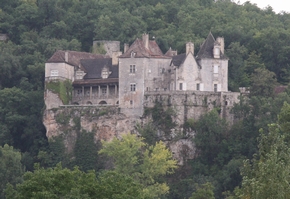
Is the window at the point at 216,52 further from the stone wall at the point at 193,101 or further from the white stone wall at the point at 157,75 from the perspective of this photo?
the white stone wall at the point at 157,75

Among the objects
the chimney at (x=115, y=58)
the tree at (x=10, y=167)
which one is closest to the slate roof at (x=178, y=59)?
the chimney at (x=115, y=58)

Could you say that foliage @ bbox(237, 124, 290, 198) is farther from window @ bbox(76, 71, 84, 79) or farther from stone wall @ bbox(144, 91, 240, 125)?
window @ bbox(76, 71, 84, 79)

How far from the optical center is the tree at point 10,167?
11262 cm

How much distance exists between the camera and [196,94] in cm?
11631

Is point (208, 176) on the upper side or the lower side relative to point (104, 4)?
lower

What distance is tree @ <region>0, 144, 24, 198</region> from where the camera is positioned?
370 ft

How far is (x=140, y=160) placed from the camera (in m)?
115

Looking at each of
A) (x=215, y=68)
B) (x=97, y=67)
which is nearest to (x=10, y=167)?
(x=97, y=67)

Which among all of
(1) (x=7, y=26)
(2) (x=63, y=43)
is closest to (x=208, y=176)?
(2) (x=63, y=43)

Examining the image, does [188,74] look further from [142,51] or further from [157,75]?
[142,51]

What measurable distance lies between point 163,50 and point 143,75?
13187 mm

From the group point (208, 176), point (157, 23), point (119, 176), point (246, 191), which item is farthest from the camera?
point (157, 23)

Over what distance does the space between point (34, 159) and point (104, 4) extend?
30.0 m

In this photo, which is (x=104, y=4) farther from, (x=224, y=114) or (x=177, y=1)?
(x=224, y=114)
